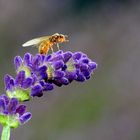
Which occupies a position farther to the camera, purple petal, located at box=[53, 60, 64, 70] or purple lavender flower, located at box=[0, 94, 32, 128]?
purple petal, located at box=[53, 60, 64, 70]

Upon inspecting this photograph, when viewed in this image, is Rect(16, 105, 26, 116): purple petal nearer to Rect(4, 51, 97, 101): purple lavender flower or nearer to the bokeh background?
Rect(4, 51, 97, 101): purple lavender flower

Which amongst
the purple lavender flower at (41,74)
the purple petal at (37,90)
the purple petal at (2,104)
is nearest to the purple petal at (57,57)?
the purple lavender flower at (41,74)

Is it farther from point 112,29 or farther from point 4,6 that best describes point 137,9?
point 4,6

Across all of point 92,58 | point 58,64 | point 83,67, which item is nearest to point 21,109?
point 58,64

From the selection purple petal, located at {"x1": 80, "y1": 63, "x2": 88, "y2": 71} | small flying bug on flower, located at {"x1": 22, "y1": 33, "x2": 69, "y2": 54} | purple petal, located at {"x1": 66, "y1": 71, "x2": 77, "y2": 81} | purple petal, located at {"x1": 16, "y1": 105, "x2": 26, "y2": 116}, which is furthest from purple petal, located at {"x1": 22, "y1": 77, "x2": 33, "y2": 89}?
small flying bug on flower, located at {"x1": 22, "y1": 33, "x2": 69, "y2": 54}

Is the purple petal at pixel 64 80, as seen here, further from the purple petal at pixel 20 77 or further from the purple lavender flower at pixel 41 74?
the purple petal at pixel 20 77

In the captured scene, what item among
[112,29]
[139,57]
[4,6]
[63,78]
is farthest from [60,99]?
[63,78]
